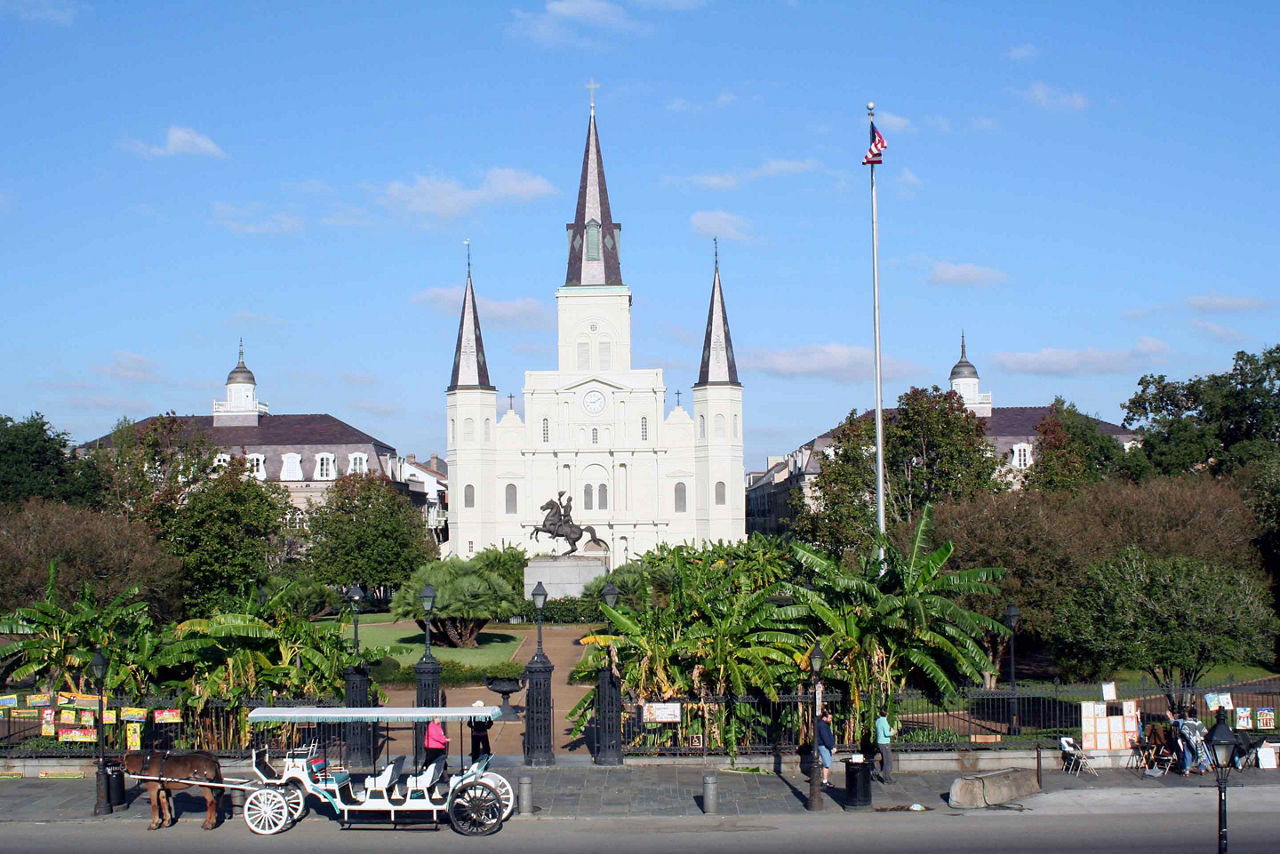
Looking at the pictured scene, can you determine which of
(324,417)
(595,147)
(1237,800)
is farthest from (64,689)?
(324,417)

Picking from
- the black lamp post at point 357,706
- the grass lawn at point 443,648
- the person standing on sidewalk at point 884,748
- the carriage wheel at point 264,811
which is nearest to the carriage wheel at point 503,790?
the carriage wheel at point 264,811

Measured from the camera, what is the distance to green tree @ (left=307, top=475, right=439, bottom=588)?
65.6 meters

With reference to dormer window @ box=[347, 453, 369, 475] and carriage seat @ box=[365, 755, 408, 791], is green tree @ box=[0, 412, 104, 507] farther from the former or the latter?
carriage seat @ box=[365, 755, 408, 791]

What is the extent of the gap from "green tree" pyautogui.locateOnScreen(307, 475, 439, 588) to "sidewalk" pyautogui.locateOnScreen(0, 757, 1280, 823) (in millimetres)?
44262

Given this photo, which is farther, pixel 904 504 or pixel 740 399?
pixel 740 399

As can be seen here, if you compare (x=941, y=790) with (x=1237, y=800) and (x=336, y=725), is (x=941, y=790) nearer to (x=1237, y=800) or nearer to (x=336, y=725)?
(x=1237, y=800)

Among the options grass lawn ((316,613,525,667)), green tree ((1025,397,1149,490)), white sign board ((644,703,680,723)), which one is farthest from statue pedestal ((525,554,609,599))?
white sign board ((644,703,680,723))

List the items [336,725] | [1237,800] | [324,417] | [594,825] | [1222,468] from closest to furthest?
1. [594,825]
2. [1237,800]
3. [336,725]
4. [1222,468]
5. [324,417]

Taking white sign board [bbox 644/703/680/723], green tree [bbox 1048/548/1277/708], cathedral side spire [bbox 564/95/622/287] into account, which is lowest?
white sign board [bbox 644/703/680/723]

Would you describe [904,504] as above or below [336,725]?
above

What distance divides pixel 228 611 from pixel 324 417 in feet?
246

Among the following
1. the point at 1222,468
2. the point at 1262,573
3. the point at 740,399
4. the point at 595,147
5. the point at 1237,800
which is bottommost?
the point at 1237,800

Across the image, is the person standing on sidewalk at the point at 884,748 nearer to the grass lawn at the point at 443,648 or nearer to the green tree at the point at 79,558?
the grass lawn at the point at 443,648

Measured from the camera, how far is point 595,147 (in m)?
87.1
